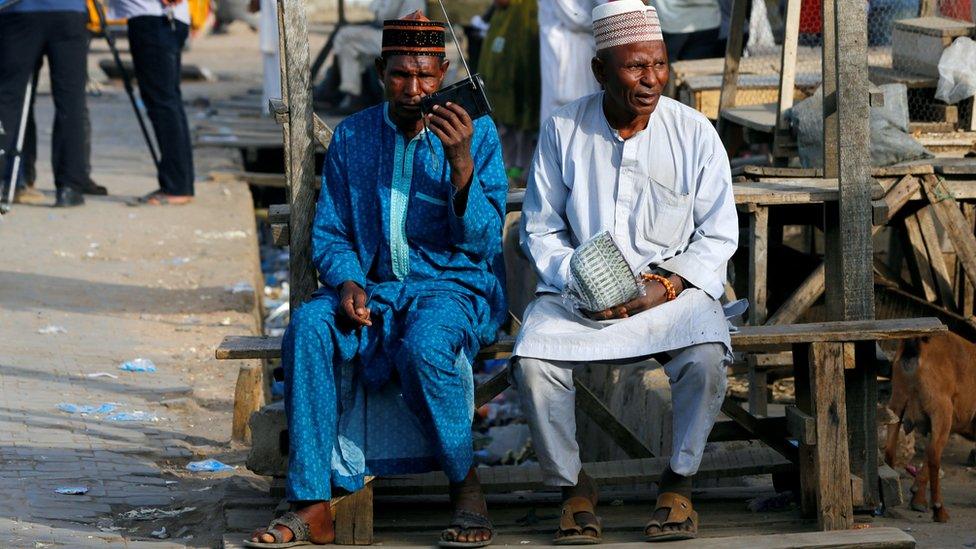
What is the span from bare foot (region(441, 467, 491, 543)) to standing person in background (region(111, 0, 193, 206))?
5832 millimetres

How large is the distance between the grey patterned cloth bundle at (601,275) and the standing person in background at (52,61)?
5.97 meters

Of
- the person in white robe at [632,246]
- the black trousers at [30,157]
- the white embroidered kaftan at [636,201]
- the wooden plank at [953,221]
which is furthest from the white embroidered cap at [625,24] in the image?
the black trousers at [30,157]

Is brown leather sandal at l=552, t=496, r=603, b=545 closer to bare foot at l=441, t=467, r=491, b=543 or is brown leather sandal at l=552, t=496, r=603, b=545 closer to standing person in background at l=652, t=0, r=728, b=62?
bare foot at l=441, t=467, r=491, b=543

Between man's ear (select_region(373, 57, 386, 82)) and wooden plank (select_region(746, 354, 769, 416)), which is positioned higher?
man's ear (select_region(373, 57, 386, 82))

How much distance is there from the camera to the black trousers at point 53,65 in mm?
9094

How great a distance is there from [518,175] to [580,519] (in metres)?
6.82

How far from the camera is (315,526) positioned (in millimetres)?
4207

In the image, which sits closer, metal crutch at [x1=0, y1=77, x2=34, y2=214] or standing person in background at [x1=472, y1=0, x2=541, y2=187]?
metal crutch at [x1=0, y1=77, x2=34, y2=214]

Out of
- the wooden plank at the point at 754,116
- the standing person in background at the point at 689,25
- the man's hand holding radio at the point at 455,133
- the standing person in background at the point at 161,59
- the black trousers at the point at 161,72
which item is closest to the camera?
the man's hand holding radio at the point at 455,133

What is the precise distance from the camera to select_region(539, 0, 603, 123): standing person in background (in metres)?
9.11

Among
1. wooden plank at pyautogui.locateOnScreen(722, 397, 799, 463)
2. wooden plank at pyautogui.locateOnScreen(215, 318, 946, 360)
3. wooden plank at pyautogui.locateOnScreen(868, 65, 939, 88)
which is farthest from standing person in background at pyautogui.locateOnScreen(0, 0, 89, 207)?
wooden plank at pyautogui.locateOnScreen(722, 397, 799, 463)

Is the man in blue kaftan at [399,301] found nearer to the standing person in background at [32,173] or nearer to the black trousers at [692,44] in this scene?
the black trousers at [692,44]

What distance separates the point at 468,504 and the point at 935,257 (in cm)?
306

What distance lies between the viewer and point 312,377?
166 inches
